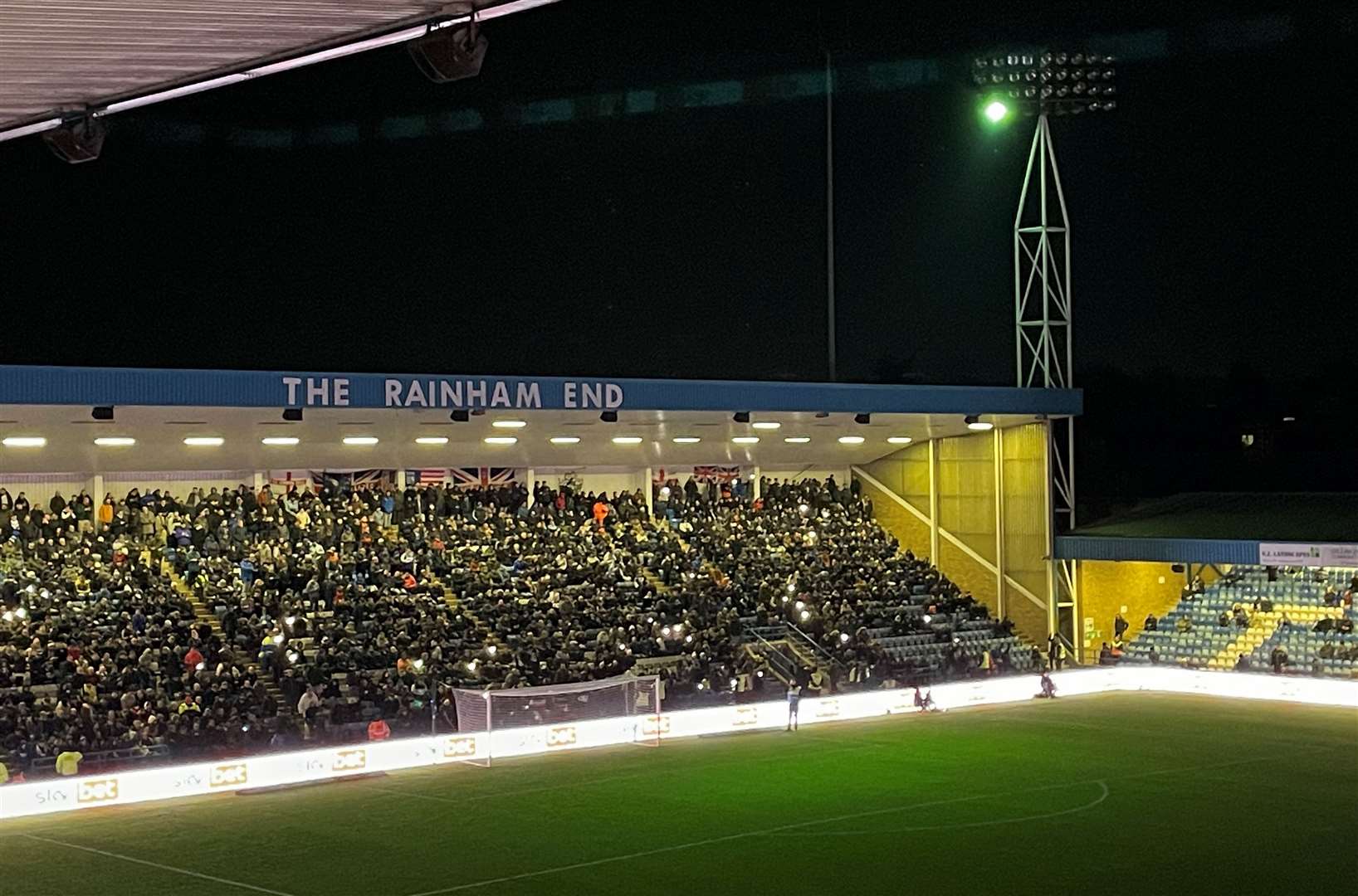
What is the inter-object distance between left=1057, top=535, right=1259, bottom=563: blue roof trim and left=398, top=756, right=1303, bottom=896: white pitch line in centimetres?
1357

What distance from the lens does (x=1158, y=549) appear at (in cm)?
4691

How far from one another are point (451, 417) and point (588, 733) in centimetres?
741

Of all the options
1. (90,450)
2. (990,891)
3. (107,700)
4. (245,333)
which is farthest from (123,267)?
(990,891)

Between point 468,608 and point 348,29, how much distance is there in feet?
96.3

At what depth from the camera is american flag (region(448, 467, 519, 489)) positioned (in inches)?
1818

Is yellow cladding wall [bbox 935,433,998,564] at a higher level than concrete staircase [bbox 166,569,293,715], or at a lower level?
higher

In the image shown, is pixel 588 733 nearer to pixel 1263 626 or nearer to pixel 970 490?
pixel 970 490

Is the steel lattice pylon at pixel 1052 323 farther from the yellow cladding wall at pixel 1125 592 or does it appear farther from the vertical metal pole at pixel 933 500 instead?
the vertical metal pole at pixel 933 500

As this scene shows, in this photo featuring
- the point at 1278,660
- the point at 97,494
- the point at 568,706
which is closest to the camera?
the point at 568,706

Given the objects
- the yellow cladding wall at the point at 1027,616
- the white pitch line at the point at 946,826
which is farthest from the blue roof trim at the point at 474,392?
the white pitch line at the point at 946,826

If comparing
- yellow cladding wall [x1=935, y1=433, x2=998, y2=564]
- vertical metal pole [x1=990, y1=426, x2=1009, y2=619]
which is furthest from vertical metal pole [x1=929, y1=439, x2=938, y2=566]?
vertical metal pole [x1=990, y1=426, x2=1009, y2=619]

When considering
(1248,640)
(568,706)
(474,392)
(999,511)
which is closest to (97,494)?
(474,392)

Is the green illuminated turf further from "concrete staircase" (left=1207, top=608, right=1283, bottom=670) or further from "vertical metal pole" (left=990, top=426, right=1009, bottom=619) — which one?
"vertical metal pole" (left=990, top=426, right=1009, bottom=619)

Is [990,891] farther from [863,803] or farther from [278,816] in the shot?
[278,816]
